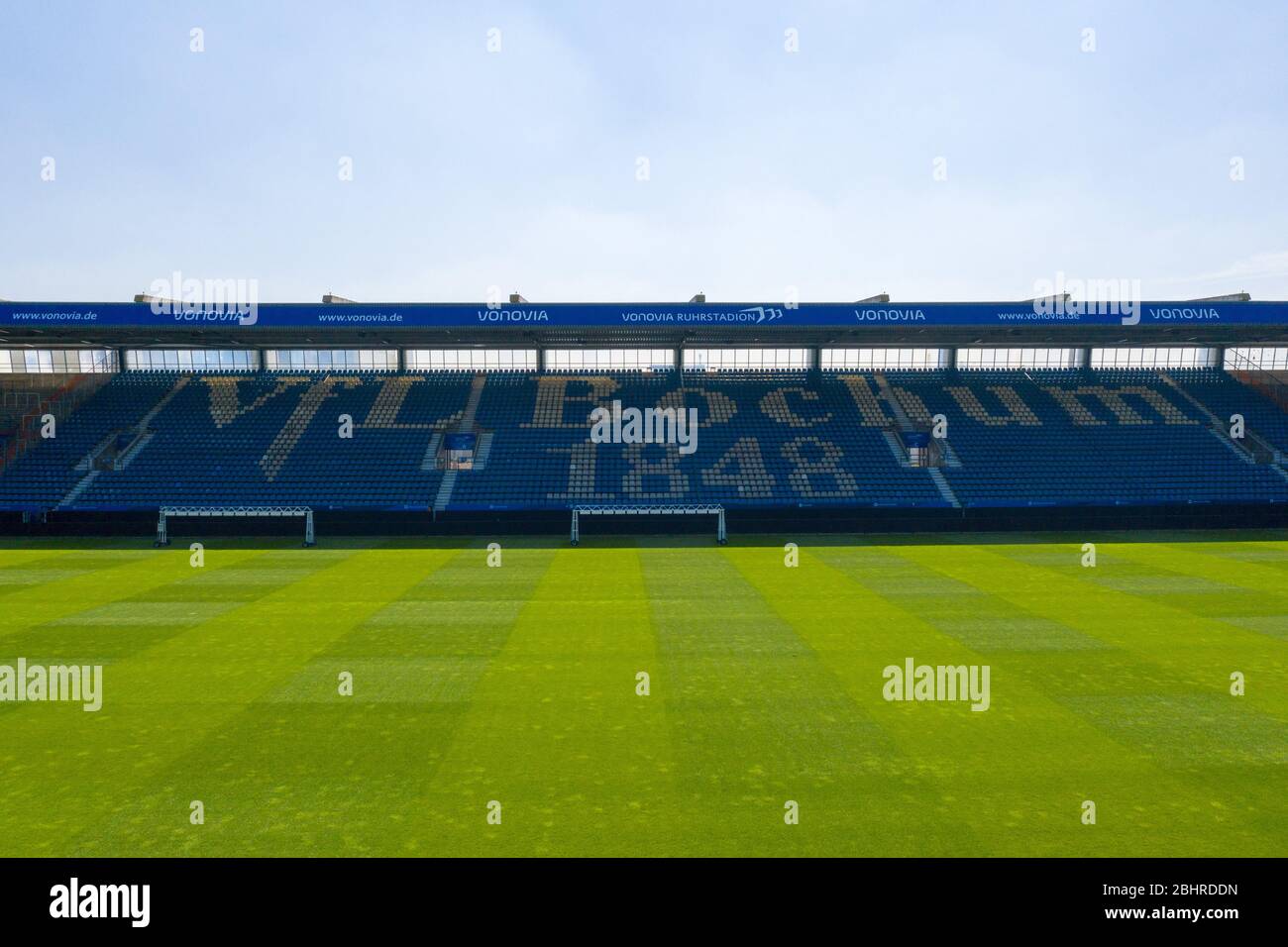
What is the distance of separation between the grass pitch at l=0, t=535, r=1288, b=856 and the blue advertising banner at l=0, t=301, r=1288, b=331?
15.1 m

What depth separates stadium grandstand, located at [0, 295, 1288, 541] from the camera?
96.2 feet

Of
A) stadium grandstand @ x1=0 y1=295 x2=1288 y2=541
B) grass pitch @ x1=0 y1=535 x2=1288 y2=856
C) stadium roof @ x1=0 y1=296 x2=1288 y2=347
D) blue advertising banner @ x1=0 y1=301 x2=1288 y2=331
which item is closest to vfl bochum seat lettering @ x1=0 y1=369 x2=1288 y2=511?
stadium grandstand @ x1=0 y1=295 x2=1288 y2=541

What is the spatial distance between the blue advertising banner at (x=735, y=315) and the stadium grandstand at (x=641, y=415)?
0.10 m

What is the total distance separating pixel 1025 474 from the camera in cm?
3166

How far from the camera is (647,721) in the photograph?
988 centimetres

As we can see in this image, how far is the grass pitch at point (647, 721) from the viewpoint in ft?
23.5

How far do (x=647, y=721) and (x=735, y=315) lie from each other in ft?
77.5

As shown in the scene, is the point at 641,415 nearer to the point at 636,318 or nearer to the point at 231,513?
the point at 636,318
